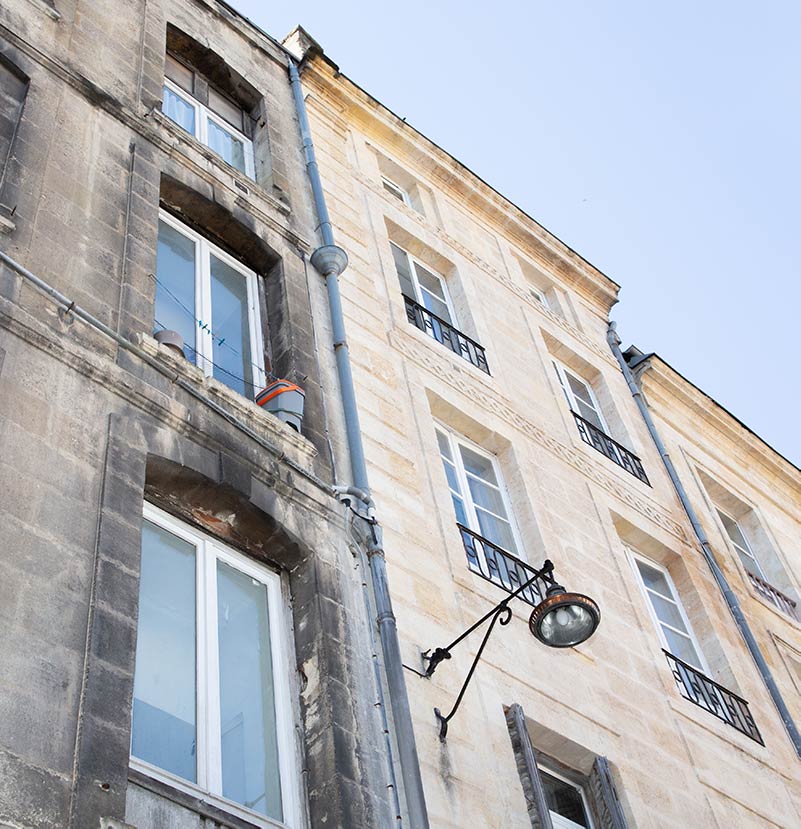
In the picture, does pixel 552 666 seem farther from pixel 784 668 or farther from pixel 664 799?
pixel 784 668

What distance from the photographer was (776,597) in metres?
16.5

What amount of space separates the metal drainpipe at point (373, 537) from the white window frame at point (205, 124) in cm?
61

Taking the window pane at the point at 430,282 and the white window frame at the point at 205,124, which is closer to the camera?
the white window frame at the point at 205,124

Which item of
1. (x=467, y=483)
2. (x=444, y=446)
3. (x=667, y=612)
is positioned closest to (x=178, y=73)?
(x=444, y=446)

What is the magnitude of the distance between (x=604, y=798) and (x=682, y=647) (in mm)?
3829

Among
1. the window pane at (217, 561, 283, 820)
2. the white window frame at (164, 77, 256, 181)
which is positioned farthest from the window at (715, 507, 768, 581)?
the window pane at (217, 561, 283, 820)

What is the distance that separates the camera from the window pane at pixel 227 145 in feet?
41.4

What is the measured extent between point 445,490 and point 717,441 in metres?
8.95

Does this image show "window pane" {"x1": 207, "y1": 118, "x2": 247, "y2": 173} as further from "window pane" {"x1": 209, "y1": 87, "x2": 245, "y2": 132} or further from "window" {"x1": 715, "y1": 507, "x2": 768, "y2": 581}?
"window" {"x1": 715, "y1": 507, "x2": 768, "y2": 581}

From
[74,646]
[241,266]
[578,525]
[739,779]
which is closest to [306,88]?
[241,266]

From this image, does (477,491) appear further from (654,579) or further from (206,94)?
(206,94)

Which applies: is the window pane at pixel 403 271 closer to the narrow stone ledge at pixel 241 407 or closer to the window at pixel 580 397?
the window at pixel 580 397

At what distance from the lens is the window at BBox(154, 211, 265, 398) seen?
31.1ft

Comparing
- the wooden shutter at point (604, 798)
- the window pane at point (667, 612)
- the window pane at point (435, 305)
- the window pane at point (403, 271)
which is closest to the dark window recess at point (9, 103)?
the window pane at point (403, 271)
